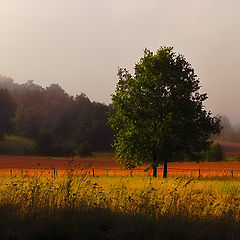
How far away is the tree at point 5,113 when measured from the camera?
3199 inches

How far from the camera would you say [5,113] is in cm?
8219

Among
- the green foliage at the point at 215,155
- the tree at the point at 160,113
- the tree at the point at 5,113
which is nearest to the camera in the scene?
the tree at the point at 160,113

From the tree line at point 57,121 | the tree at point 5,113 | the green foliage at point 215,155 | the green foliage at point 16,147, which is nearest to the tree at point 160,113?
the green foliage at point 215,155

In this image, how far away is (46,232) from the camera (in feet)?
25.7

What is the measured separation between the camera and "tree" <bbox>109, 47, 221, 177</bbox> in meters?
27.8

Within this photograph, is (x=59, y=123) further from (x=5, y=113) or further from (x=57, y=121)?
(x=5, y=113)

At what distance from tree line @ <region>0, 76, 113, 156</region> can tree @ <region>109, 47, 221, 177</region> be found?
4664 cm

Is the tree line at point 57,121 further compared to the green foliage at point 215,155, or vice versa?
the tree line at point 57,121

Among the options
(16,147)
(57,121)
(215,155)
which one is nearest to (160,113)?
(215,155)

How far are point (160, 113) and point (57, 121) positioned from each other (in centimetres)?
7709

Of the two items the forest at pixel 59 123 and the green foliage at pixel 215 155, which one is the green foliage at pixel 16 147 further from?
the green foliage at pixel 215 155

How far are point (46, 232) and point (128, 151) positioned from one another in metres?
20.5

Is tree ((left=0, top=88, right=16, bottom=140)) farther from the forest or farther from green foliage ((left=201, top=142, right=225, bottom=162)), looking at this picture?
green foliage ((left=201, top=142, right=225, bottom=162))

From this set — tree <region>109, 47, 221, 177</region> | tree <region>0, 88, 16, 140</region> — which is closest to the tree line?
tree <region>0, 88, 16, 140</region>
